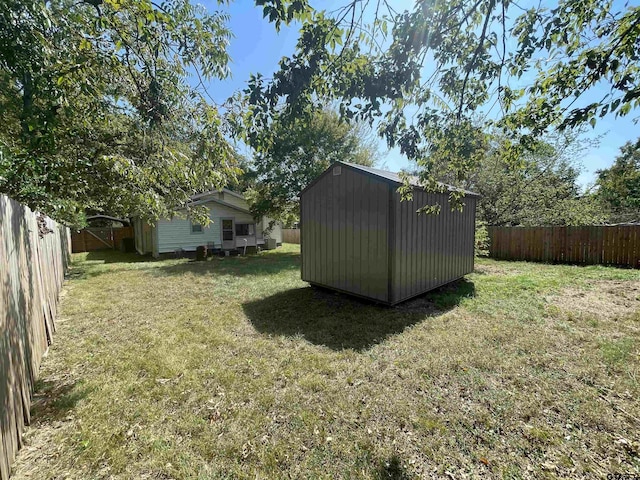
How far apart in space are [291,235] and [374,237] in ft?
60.5

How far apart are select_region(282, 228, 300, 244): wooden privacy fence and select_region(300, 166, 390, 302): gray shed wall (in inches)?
626

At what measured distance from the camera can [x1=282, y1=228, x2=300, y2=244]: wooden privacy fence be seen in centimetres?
2276

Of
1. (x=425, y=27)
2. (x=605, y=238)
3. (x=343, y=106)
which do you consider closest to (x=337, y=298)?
(x=343, y=106)

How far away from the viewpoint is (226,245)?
588 inches

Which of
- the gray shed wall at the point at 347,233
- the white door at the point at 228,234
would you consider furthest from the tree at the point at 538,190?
the white door at the point at 228,234

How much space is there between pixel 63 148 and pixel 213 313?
351 centimetres

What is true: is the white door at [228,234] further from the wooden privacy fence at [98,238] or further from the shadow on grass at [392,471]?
the shadow on grass at [392,471]

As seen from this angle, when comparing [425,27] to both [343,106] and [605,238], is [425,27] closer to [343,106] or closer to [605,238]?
[343,106]

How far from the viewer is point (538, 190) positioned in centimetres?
1254

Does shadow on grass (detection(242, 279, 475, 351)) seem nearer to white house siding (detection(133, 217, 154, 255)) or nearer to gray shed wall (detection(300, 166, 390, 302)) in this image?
gray shed wall (detection(300, 166, 390, 302))

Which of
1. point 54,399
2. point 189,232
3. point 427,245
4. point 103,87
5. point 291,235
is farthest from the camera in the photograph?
point 291,235

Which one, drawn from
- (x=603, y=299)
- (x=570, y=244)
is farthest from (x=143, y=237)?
(x=570, y=244)

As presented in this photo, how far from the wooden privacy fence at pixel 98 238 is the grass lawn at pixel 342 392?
48.4 feet

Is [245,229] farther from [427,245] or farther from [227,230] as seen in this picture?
[427,245]
